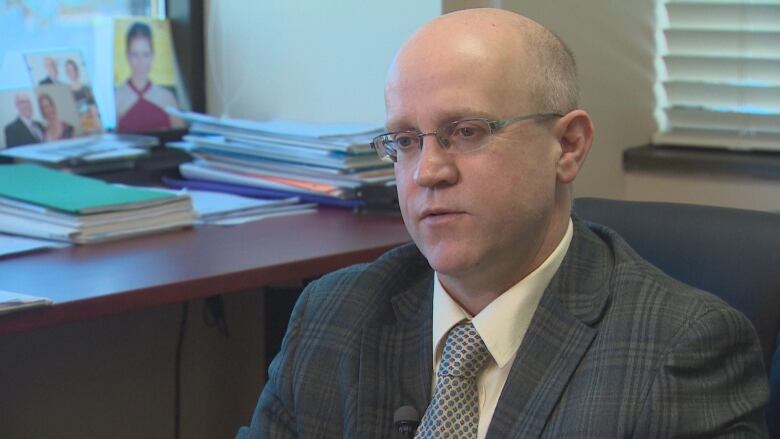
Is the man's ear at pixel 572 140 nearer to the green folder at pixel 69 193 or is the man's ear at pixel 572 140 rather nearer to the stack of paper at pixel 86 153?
the green folder at pixel 69 193

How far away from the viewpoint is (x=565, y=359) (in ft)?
4.42

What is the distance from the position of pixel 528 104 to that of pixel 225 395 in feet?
5.50

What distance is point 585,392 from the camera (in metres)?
1.29

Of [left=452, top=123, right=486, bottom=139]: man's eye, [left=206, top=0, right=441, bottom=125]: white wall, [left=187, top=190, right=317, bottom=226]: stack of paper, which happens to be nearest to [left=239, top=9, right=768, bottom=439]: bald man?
[left=452, top=123, right=486, bottom=139]: man's eye

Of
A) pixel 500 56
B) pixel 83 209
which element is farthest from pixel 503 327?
pixel 83 209

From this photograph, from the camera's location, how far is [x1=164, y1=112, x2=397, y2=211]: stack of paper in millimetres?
2295

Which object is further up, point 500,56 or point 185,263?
point 500,56

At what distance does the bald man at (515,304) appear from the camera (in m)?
1.28

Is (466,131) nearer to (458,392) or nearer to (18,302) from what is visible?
(458,392)

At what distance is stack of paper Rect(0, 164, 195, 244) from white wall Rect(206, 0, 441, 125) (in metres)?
0.53

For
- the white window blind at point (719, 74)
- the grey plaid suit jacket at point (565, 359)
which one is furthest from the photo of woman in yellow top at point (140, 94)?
the grey plaid suit jacket at point (565, 359)

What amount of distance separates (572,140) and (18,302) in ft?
2.44

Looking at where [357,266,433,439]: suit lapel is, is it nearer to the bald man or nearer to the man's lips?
the bald man

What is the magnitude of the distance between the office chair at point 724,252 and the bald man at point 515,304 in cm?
17
